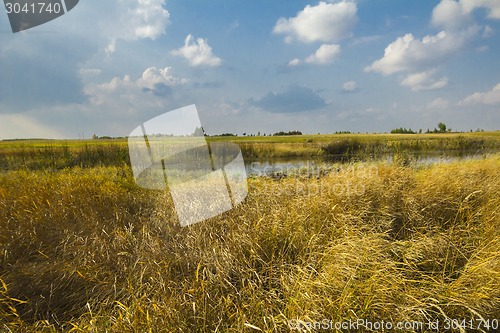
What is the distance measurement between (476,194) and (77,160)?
1672cm

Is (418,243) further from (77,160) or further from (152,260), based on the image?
(77,160)

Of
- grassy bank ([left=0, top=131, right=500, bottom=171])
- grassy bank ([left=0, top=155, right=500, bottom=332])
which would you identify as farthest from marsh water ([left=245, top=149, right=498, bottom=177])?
grassy bank ([left=0, top=155, right=500, bottom=332])

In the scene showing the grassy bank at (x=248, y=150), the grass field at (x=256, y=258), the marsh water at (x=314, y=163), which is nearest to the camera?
the grass field at (x=256, y=258)

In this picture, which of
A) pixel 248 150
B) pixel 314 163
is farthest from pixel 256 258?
pixel 248 150

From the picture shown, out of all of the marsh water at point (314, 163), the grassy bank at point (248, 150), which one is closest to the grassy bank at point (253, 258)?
the marsh water at point (314, 163)

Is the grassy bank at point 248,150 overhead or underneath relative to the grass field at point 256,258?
overhead

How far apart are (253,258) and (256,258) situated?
0.11 feet

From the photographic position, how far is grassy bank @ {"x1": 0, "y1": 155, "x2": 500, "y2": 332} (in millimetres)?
2307

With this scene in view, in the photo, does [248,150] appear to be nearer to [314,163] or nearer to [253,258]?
[314,163]

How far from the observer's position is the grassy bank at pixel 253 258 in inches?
90.8

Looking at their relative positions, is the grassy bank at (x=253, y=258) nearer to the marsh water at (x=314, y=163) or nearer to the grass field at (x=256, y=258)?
the grass field at (x=256, y=258)

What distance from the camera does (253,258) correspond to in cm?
312

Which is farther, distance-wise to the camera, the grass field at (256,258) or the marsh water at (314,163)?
the marsh water at (314,163)

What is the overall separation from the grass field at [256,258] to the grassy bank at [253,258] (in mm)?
Result: 17
